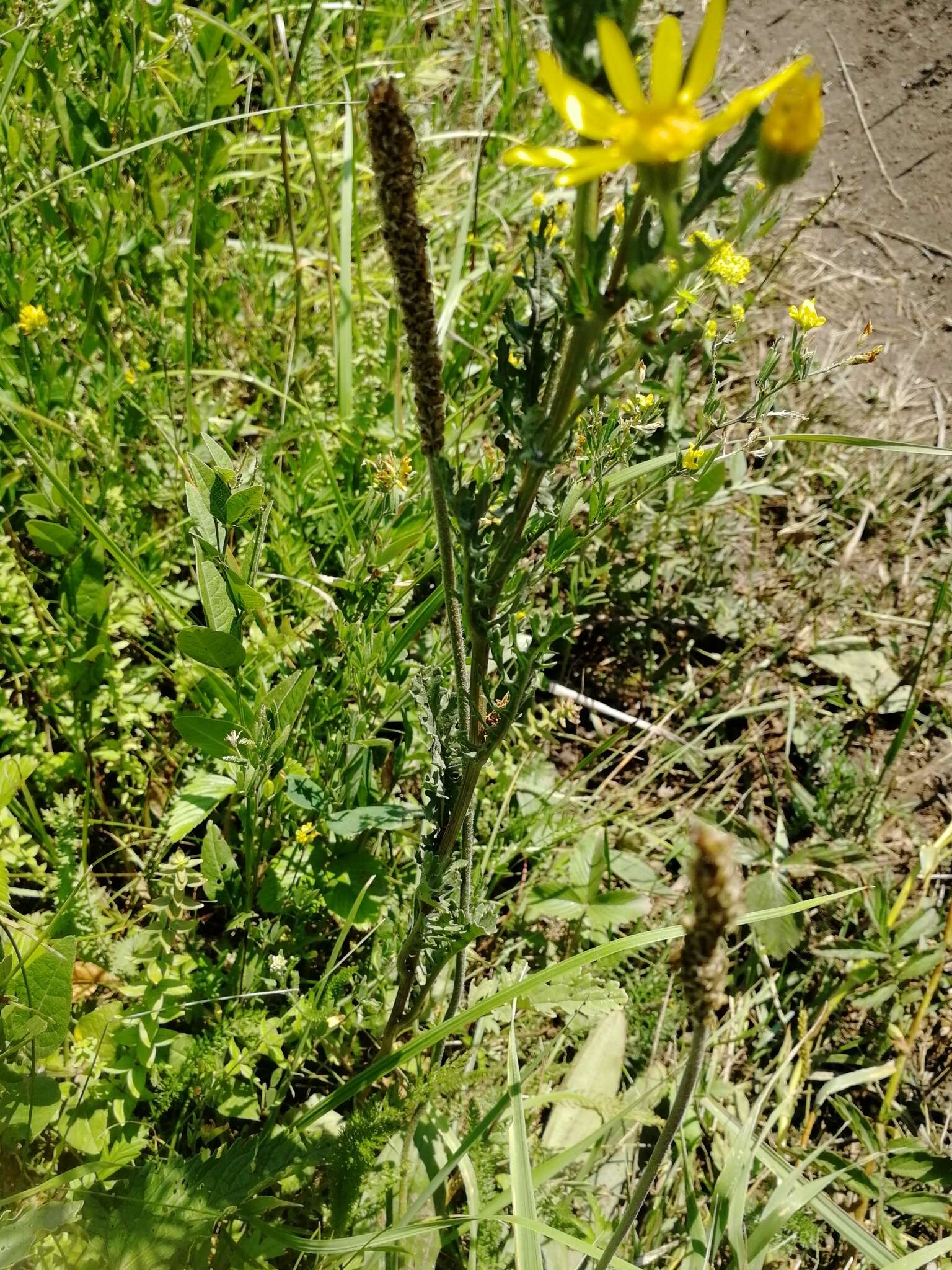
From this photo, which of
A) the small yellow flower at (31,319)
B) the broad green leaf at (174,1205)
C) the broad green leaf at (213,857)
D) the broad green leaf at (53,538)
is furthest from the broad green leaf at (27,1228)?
the small yellow flower at (31,319)

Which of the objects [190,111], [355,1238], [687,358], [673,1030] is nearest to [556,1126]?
[673,1030]

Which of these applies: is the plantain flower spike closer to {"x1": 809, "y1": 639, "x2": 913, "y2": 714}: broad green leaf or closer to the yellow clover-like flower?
the yellow clover-like flower

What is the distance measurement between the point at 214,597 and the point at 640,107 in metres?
0.85

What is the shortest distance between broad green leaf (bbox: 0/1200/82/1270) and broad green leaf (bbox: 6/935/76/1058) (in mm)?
230

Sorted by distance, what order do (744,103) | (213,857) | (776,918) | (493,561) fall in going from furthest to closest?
(776,918), (213,857), (493,561), (744,103)

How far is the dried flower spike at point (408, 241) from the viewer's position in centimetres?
79

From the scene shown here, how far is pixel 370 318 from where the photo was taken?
243 cm

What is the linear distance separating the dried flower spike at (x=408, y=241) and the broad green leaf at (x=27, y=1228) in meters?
0.90

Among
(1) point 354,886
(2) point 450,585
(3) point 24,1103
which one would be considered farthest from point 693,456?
(3) point 24,1103

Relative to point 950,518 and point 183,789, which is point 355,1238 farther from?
point 950,518

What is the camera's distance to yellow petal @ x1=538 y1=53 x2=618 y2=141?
2.40 feet

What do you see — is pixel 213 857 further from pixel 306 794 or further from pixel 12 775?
pixel 12 775

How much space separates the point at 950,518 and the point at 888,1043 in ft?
4.44

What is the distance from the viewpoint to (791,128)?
718 mm
